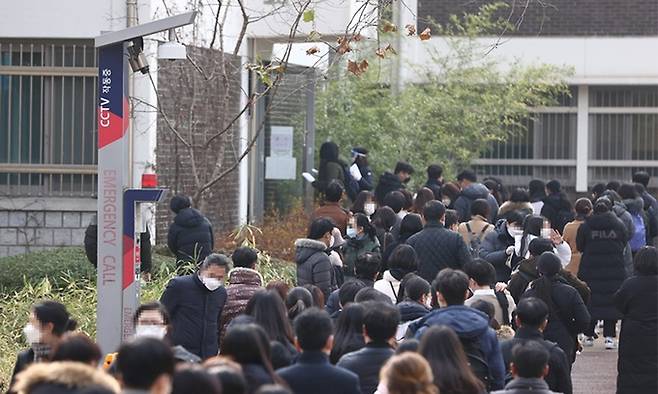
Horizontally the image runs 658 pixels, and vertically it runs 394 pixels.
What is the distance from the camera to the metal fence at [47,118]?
19188 millimetres

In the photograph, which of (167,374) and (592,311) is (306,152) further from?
(167,374)

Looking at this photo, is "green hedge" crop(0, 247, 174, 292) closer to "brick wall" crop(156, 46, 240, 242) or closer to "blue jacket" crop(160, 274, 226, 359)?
"brick wall" crop(156, 46, 240, 242)

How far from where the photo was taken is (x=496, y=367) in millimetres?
9250

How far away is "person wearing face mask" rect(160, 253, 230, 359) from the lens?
11.1 metres

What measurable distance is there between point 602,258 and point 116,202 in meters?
7.92

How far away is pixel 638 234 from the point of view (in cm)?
1962

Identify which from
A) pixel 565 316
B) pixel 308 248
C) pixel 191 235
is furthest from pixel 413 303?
pixel 191 235

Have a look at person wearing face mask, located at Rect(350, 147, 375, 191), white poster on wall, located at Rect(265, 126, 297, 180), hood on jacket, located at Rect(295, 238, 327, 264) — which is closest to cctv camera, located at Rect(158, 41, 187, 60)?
hood on jacket, located at Rect(295, 238, 327, 264)

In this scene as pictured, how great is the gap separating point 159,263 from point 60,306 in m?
8.27

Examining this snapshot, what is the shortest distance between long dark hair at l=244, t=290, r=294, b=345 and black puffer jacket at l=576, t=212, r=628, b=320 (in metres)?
8.65

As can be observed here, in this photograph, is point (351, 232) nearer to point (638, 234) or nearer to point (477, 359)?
point (638, 234)

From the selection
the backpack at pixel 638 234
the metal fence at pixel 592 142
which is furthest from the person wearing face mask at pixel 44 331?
the metal fence at pixel 592 142

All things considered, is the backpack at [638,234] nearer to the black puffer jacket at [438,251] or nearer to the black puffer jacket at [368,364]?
the black puffer jacket at [438,251]

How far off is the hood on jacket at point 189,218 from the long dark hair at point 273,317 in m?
6.82
